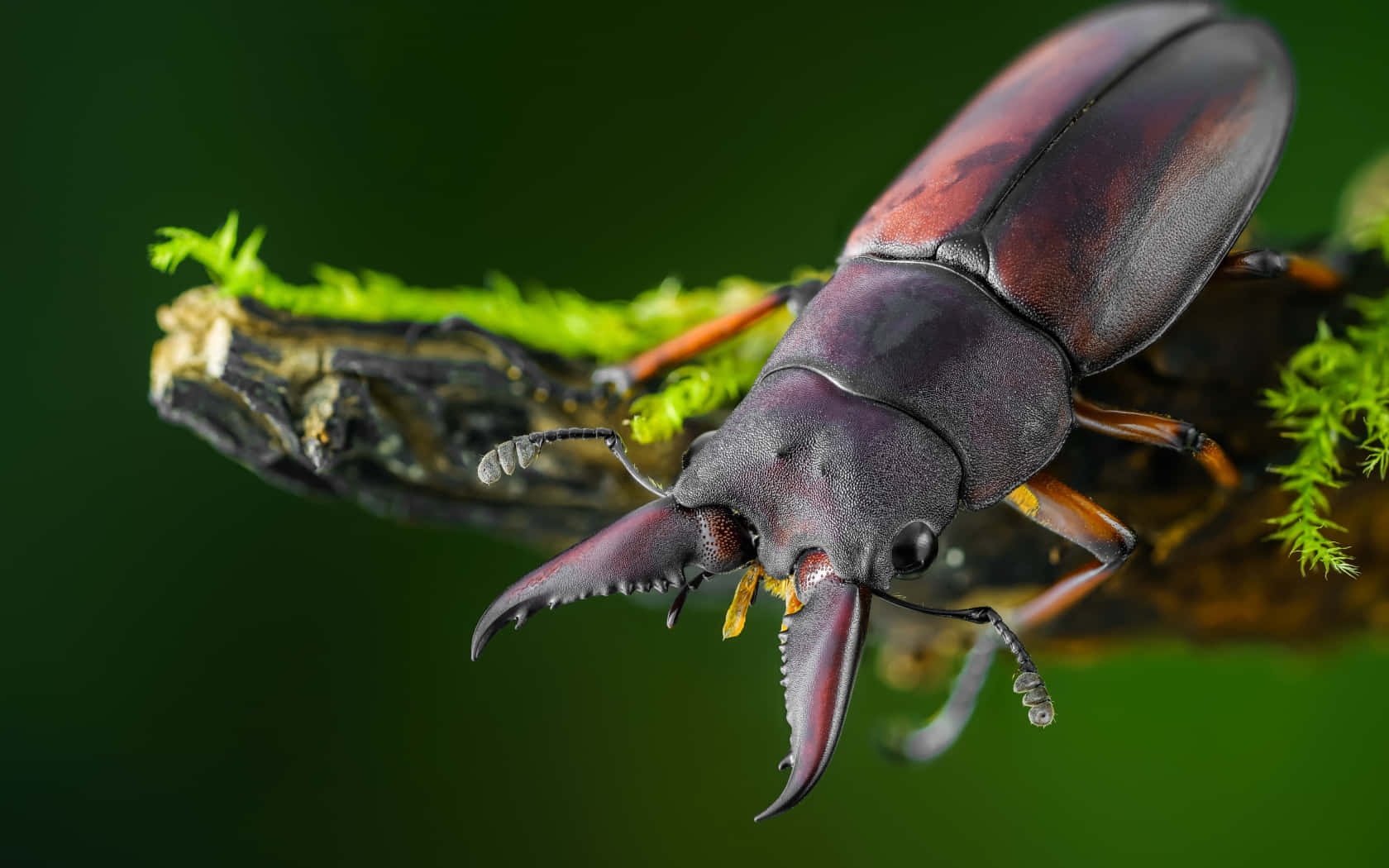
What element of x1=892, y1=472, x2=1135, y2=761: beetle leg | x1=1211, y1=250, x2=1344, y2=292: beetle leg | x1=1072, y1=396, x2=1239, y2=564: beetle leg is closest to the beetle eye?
x1=892, y1=472, x2=1135, y2=761: beetle leg

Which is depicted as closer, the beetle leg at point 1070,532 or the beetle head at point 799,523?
the beetle head at point 799,523

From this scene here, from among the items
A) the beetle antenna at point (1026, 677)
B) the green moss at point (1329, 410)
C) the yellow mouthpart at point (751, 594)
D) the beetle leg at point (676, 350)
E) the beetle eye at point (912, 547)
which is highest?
the beetle leg at point (676, 350)

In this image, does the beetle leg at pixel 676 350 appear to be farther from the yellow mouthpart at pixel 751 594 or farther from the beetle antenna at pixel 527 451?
the yellow mouthpart at pixel 751 594

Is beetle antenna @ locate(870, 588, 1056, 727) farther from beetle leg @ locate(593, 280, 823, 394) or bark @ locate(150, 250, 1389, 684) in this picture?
beetle leg @ locate(593, 280, 823, 394)

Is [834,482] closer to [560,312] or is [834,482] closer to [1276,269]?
[560,312]

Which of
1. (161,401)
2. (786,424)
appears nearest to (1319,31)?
(786,424)

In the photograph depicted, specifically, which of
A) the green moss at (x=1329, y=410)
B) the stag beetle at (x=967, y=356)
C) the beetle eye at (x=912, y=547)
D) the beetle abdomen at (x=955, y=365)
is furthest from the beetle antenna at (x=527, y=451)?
the green moss at (x=1329, y=410)
